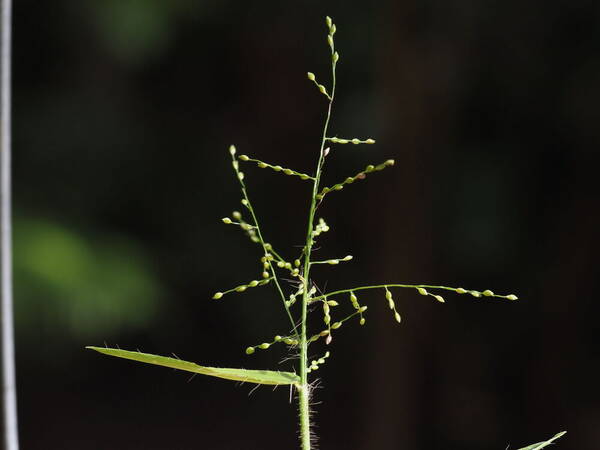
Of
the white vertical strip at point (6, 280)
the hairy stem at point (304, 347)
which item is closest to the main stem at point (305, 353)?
the hairy stem at point (304, 347)

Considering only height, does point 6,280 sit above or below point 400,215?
above

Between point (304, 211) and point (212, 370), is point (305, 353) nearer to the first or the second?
point (212, 370)

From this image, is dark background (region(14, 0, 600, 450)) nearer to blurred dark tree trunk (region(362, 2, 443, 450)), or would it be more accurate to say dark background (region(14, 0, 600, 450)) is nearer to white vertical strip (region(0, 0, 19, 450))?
blurred dark tree trunk (region(362, 2, 443, 450))

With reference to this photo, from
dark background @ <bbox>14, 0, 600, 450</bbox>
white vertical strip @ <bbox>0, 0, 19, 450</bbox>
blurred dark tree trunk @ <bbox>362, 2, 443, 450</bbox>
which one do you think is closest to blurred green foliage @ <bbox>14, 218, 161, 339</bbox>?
dark background @ <bbox>14, 0, 600, 450</bbox>

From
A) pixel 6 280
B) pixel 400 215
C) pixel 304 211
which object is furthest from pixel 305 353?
pixel 304 211

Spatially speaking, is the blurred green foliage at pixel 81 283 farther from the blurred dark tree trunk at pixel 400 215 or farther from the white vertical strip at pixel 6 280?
the white vertical strip at pixel 6 280

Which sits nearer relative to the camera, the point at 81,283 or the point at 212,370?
the point at 212,370

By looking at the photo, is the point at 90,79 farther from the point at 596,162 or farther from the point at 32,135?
the point at 596,162
